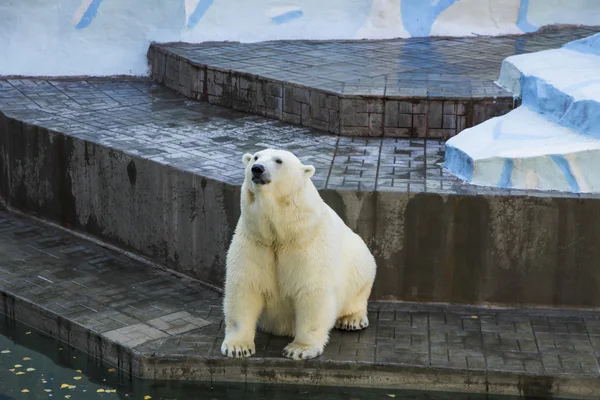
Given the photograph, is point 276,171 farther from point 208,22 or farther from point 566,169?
point 208,22

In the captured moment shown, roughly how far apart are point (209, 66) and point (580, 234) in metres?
3.95

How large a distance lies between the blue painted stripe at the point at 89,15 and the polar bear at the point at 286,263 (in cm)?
508

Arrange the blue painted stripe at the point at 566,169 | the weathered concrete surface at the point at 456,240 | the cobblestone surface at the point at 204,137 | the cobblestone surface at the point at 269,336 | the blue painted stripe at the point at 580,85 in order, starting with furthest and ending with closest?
1. the blue painted stripe at the point at 580,85
2. the cobblestone surface at the point at 204,137
3. the blue painted stripe at the point at 566,169
4. the weathered concrete surface at the point at 456,240
5. the cobblestone surface at the point at 269,336

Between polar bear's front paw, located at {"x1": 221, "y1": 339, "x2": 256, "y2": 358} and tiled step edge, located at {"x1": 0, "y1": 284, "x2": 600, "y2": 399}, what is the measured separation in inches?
1.3

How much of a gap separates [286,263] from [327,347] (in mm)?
636

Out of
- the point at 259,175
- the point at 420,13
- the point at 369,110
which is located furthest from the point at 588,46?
the point at 259,175

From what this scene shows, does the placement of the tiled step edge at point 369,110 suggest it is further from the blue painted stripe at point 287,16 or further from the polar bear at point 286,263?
the polar bear at point 286,263

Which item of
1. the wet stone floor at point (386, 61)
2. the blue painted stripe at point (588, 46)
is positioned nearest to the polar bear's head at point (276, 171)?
→ the wet stone floor at point (386, 61)

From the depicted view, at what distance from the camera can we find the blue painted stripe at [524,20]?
10.7 metres

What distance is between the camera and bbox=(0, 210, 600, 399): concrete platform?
5.74 metres

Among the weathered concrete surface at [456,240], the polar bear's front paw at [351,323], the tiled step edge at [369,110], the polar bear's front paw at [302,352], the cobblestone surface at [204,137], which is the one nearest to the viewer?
the polar bear's front paw at [302,352]

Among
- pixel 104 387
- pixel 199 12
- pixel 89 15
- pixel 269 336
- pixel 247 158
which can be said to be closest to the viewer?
pixel 247 158

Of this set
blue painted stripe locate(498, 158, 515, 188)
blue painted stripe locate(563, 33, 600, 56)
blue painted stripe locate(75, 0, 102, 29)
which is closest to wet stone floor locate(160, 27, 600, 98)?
blue painted stripe locate(563, 33, 600, 56)

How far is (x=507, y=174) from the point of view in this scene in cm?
666
